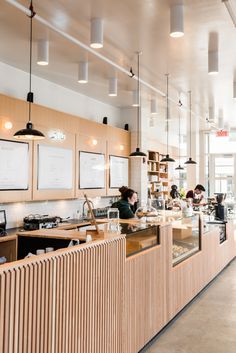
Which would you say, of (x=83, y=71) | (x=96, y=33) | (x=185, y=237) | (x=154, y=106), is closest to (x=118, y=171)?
(x=154, y=106)

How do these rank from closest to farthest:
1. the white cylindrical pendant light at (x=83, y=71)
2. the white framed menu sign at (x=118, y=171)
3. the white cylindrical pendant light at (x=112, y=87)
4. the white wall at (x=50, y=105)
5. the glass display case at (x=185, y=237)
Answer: the glass display case at (x=185, y=237), the white cylindrical pendant light at (x=83, y=71), the white wall at (x=50, y=105), the white cylindrical pendant light at (x=112, y=87), the white framed menu sign at (x=118, y=171)

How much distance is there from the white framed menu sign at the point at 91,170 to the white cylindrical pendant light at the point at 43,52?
272 cm

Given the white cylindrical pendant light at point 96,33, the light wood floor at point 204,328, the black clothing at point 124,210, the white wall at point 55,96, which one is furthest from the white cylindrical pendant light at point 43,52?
the light wood floor at point 204,328

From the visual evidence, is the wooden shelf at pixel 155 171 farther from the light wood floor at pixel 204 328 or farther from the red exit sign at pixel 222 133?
the light wood floor at pixel 204 328

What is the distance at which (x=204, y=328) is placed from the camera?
421 cm

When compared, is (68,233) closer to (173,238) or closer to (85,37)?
(173,238)

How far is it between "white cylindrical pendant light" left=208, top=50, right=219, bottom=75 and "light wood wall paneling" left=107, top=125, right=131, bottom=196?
338 cm

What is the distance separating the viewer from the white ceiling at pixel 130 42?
13.5 feet

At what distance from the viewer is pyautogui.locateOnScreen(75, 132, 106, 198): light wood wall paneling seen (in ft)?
23.7

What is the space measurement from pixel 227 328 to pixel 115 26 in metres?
3.84

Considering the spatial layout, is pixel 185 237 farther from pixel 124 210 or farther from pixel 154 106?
pixel 154 106

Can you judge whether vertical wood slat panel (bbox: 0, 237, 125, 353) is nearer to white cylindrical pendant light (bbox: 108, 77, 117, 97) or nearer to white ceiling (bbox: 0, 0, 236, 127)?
white ceiling (bbox: 0, 0, 236, 127)

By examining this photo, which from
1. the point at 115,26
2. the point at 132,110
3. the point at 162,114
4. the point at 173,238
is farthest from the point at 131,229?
the point at 162,114

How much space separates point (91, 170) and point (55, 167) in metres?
1.21
